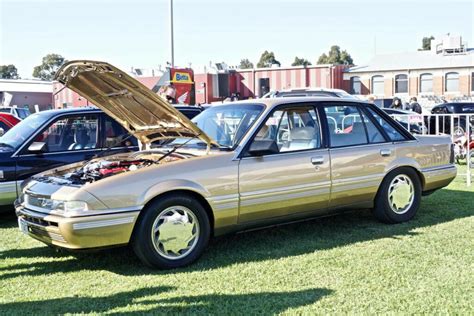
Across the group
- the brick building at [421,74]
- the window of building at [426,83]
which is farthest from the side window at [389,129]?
the window of building at [426,83]

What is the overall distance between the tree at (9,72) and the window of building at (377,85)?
86.9 meters

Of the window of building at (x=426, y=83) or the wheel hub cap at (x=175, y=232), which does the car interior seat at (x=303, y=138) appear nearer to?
the wheel hub cap at (x=175, y=232)

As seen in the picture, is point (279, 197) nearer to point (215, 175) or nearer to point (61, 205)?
point (215, 175)

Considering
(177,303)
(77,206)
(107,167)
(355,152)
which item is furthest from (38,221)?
(355,152)

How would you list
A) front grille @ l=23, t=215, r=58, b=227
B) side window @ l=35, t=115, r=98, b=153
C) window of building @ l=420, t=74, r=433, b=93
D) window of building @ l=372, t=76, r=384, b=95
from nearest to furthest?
1. front grille @ l=23, t=215, r=58, b=227
2. side window @ l=35, t=115, r=98, b=153
3. window of building @ l=420, t=74, r=433, b=93
4. window of building @ l=372, t=76, r=384, b=95

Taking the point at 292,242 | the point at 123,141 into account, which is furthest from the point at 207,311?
the point at 123,141

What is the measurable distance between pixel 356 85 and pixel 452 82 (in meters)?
8.43

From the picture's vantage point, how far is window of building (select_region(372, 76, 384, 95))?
48312 millimetres

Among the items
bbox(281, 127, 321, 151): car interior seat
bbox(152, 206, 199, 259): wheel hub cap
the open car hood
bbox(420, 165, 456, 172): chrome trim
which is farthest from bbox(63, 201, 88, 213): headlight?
bbox(420, 165, 456, 172): chrome trim

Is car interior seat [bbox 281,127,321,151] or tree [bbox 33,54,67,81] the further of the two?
tree [bbox 33,54,67,81]

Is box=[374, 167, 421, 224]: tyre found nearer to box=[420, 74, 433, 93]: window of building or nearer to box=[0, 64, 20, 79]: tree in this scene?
box=[420, 74, 433, 93]: window of building

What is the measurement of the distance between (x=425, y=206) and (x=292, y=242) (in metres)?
2.70

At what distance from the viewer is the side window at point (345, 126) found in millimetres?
5935

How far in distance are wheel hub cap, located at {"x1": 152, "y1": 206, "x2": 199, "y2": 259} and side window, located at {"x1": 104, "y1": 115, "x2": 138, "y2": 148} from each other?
2696mm
